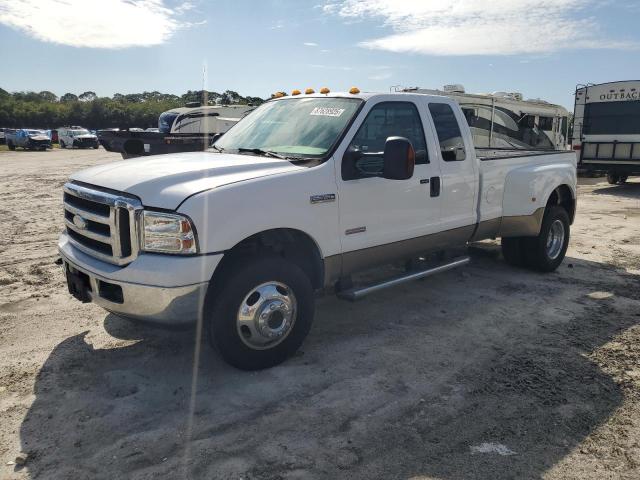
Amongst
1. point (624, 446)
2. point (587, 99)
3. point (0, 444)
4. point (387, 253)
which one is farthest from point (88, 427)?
point (587, 99)

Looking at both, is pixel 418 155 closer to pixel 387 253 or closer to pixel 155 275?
pixel 387 253

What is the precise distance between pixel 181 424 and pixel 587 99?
17.0 meters

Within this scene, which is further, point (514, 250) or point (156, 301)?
point (514, 250)

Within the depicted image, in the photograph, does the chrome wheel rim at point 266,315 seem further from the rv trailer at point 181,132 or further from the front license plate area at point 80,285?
the rv trailer at point 181,132

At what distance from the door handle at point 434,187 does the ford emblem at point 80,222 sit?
9.66ft

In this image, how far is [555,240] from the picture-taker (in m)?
6.91

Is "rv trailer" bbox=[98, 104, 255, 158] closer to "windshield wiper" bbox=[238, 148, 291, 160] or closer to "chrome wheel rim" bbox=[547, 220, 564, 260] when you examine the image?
"windshield wiper" bbox=[238, 148, 291, 160]

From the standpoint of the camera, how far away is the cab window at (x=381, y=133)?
4309 mm

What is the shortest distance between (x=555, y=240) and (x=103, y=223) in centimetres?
553

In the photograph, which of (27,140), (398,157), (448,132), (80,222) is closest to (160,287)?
(80,222)

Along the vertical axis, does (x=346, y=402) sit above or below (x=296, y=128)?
below

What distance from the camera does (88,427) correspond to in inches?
128

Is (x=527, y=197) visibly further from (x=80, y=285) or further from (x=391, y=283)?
(x=80, y=285)

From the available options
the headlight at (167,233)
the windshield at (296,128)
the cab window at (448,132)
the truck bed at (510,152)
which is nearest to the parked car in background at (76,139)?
the truck bed at (510,152)
